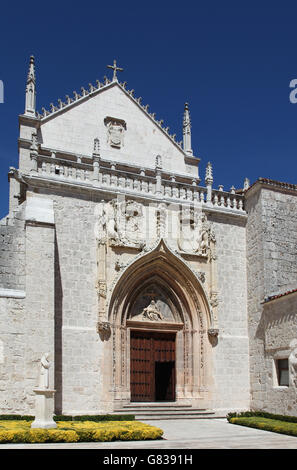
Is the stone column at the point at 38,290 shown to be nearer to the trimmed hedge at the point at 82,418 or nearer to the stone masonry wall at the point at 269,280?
the trimmed hedge at the point at 82,418

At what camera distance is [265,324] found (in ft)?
58.2

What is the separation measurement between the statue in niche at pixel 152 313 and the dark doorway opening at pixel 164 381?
5.39 ft

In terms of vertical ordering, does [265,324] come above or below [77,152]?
below

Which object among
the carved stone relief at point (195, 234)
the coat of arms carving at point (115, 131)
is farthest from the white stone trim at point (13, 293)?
the coat of arms carving at point (115, 131)

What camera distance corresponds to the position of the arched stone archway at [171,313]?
17.2 m

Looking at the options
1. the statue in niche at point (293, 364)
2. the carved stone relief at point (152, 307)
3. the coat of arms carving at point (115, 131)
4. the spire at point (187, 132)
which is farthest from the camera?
the spire at point (187, 132)

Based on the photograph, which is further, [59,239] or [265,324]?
[265,324]

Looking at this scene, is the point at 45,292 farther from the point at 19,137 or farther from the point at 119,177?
the point at 19,137

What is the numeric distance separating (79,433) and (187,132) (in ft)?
55.4

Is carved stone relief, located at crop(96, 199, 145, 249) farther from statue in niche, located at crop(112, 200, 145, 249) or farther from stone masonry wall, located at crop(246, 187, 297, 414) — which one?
stone masonry wall, located at crop(246, 187, 297, 414)
